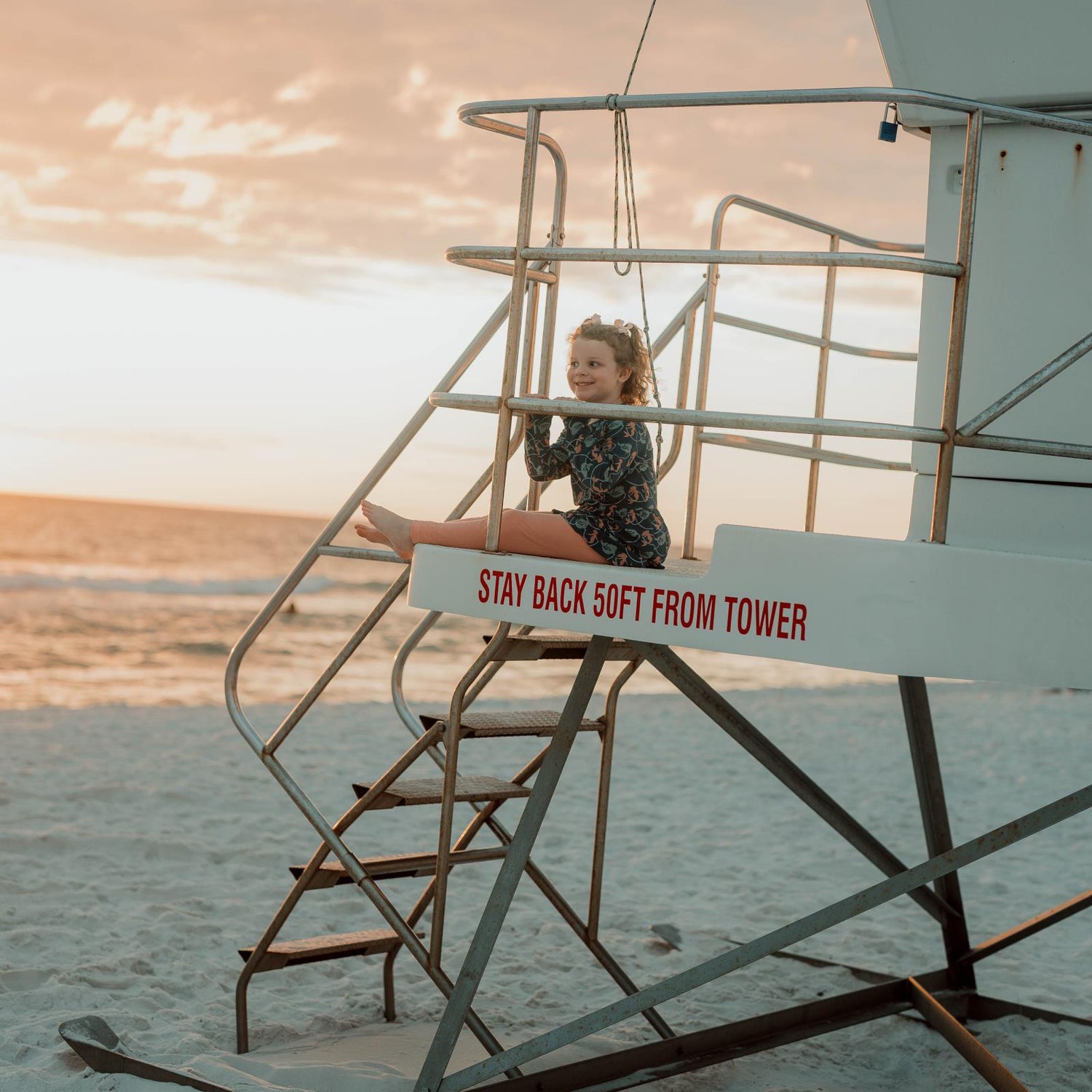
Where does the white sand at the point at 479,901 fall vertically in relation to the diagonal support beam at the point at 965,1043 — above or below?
below

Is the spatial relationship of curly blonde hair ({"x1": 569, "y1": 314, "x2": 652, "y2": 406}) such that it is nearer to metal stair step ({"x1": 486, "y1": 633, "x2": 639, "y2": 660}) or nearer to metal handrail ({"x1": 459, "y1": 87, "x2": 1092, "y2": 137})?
metal handrail ({"x1": 459, "y1": 87, "x2": 1092, "y2": 137})

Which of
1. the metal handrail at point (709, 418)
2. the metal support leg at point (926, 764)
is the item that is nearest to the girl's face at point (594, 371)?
the metal handrail at point (709, 418)

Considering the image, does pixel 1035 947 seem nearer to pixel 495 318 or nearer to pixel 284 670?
pixel 495 318

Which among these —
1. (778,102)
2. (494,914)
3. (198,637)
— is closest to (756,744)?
(494,914)

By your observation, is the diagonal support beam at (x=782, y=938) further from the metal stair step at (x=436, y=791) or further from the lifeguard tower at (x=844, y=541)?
the metal stair step at (x=436, y=791)

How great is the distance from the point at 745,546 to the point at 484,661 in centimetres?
98

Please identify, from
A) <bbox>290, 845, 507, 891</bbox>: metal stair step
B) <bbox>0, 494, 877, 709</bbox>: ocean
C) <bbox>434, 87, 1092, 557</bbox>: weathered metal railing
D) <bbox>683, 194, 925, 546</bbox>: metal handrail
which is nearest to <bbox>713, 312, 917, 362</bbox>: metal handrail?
<bbox>683, 194, 925, 546</bbox>: metal handrail

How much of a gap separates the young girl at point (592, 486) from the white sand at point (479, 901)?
1.91m

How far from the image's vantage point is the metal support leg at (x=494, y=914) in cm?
362

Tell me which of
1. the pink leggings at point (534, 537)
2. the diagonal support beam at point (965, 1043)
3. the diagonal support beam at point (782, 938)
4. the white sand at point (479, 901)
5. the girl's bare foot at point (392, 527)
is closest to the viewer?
the diagonal support beam at point (782, 938)

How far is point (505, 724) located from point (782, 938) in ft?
3.67

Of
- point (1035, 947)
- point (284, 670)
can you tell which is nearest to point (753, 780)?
point (1035, 947)

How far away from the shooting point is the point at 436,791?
14.0 feet

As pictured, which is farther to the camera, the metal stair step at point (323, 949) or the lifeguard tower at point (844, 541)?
the metal stair step at point (323, 949)
